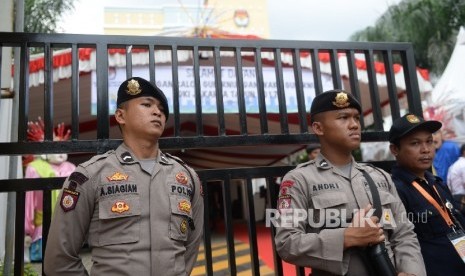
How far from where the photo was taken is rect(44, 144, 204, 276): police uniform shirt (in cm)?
145

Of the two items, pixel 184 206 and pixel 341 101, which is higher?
pixel 341 101

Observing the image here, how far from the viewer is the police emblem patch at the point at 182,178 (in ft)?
5.40

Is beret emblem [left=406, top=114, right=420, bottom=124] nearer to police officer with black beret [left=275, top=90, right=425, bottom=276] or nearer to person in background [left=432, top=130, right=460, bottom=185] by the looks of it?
police officer with black beret [left=275, top=90, right=425, bottom=276]

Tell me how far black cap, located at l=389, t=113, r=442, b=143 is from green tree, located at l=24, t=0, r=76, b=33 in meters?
7.35

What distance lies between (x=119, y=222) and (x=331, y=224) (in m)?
0.89

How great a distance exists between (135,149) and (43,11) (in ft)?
24.7

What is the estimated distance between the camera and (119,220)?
148cm

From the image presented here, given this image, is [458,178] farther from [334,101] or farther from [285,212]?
[285,212]

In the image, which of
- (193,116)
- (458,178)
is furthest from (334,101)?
(193,116)

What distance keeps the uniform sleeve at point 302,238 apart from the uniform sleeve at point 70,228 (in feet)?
2.64

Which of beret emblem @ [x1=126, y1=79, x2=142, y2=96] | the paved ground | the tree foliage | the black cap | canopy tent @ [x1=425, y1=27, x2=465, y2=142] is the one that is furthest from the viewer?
the tree foliage

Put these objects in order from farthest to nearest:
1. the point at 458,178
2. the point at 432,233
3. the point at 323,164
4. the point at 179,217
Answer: the point at 458,178, the point at 432,233, the point at 323,164, the point at 179,217

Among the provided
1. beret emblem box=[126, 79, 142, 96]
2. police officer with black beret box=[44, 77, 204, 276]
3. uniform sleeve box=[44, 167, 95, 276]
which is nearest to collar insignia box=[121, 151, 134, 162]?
police officer with black beret box=[44, 77, 204, 276]

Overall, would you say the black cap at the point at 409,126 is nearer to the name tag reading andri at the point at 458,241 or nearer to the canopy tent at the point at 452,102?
the name tag reading andri at the point at 458,241
